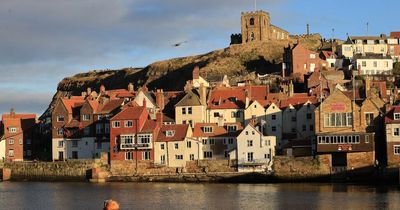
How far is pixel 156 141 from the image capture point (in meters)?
91.6

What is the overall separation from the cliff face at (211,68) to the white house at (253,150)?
120 feet

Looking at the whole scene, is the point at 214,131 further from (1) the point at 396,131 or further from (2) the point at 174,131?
(1) the point at 396,131

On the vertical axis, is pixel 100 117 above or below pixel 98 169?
above

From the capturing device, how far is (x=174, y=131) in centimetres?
9206

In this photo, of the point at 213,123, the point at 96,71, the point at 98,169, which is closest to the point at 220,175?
the point at 213,123

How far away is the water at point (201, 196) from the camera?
60925 millimetres

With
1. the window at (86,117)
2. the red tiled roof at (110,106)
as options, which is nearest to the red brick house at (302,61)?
the red tiled roof at (110,106)

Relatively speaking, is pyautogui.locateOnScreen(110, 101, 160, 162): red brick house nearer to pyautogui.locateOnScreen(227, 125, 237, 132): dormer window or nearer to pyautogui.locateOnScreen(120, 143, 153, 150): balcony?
pyautogui.locateOnScreen(120, 143, 153, 150): balcony

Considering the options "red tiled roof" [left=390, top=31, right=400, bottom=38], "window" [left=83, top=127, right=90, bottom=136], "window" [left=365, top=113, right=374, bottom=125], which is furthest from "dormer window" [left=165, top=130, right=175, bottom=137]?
"red tiled roof" [left=390, top=31, right=400, bottom=38]

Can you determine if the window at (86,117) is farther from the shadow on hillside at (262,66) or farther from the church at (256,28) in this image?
the church at (256,28)

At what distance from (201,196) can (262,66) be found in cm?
7340

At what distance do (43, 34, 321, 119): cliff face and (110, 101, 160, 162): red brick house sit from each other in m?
35.8

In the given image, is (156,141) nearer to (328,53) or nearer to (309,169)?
(309,169)

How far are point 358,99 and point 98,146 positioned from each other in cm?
3299
